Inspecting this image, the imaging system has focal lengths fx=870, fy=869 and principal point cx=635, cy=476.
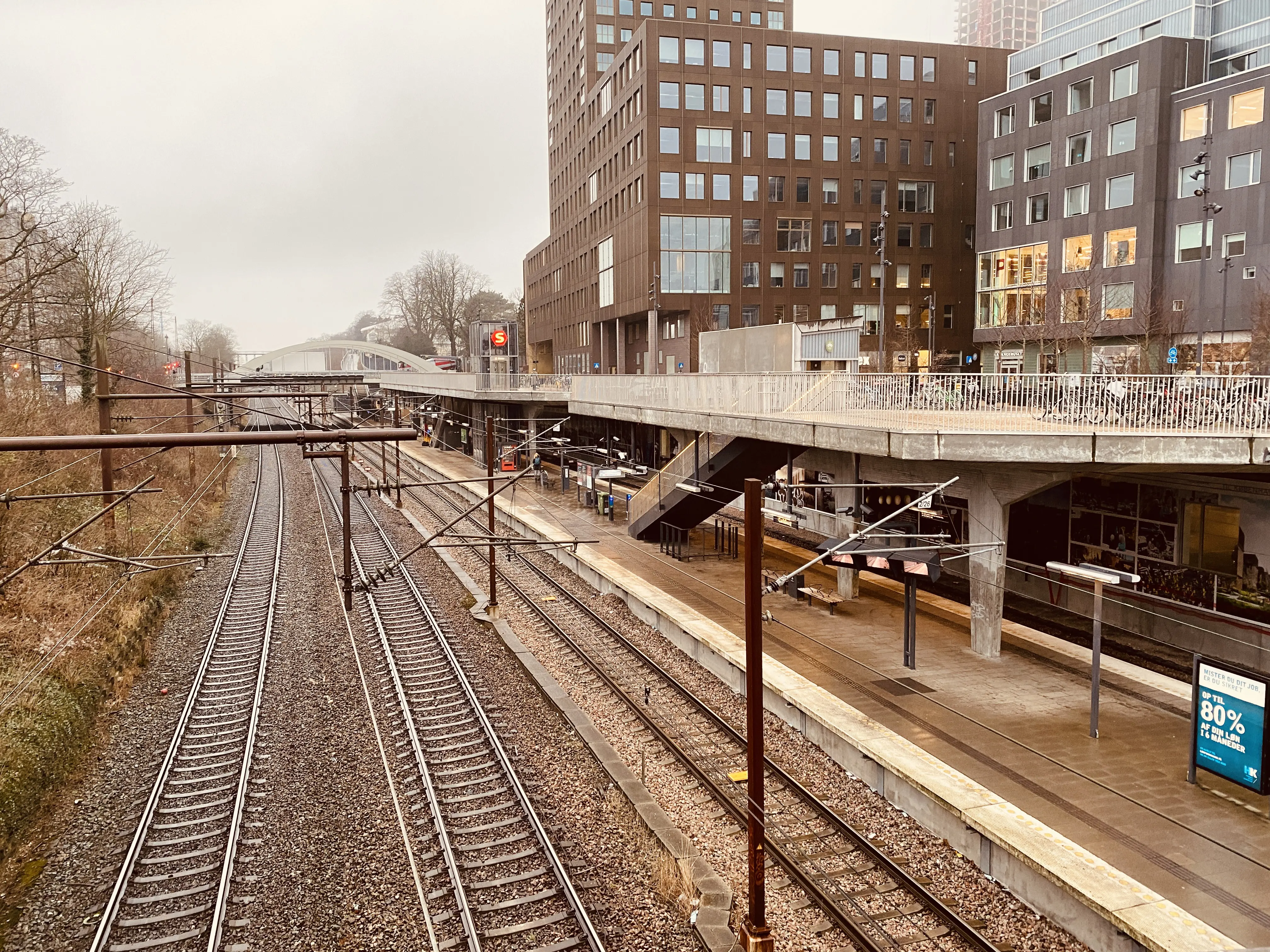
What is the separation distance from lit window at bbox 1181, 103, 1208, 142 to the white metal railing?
3247 centimetres

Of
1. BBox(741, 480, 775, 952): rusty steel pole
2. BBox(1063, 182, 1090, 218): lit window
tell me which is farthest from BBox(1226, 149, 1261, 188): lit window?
BBox(741, 480, 775, 952): rusty steel pole

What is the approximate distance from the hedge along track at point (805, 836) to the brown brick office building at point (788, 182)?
37761 millimetres

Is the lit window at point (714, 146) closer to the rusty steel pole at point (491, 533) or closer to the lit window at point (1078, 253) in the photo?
the lit window at point (1078, 253)

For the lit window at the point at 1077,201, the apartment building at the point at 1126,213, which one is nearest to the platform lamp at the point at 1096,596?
the apartment building at the point at 1126,213

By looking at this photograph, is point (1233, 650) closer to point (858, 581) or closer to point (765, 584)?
point (858, 581)

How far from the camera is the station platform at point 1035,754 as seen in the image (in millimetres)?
8695

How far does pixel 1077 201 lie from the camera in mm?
46781

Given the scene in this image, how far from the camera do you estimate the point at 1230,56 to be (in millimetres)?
42719

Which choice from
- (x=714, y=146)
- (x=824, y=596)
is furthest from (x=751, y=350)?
(x=714, y=146)

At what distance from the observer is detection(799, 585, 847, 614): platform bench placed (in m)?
19.5

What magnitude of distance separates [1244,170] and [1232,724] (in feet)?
125

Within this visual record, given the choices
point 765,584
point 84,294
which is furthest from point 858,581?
point 84,294

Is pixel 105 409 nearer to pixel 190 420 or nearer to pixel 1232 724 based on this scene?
pixel 190 420

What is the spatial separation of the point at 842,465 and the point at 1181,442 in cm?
715
